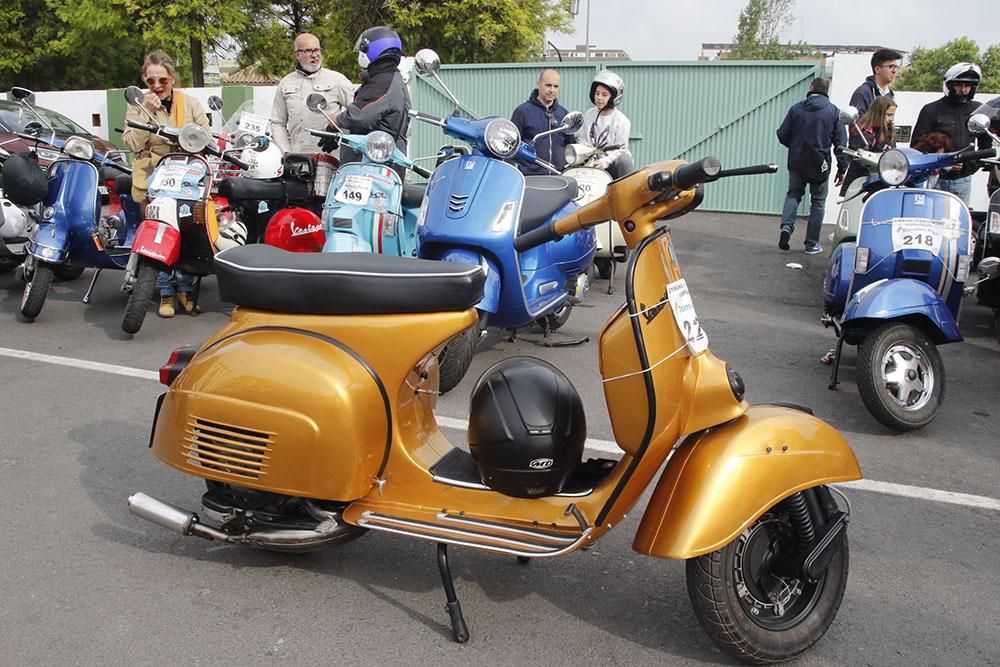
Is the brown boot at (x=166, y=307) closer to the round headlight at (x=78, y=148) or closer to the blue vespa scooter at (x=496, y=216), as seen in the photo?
the round headlight at (x=78, y=148)

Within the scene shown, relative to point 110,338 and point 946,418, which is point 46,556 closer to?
point 110,338

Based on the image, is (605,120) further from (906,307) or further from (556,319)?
(906,307)

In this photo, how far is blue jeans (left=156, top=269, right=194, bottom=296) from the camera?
6.58 m

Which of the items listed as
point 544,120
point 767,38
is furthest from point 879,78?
point 767,38

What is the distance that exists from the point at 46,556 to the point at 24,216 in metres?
5.14

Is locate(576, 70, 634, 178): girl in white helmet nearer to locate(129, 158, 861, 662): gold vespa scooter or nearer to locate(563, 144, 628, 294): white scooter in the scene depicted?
locate(563, 144, 628, 294): white scooter

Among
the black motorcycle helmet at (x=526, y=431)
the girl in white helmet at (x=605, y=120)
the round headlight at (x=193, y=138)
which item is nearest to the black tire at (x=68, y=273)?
the round headlight at (x=193, y=138)

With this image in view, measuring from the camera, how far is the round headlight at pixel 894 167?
4.94m

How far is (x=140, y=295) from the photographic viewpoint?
585 cm

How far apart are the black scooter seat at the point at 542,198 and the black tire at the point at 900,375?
1897 mm

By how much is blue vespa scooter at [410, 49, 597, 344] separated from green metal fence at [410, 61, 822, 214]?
7.26 m

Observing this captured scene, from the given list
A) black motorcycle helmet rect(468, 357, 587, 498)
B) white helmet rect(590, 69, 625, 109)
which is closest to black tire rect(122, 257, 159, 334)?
black motorcycle helmet rect(468, 357, 587, 498)

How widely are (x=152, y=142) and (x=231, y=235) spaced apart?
983 millimetres

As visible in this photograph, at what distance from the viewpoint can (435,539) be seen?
2.69m
